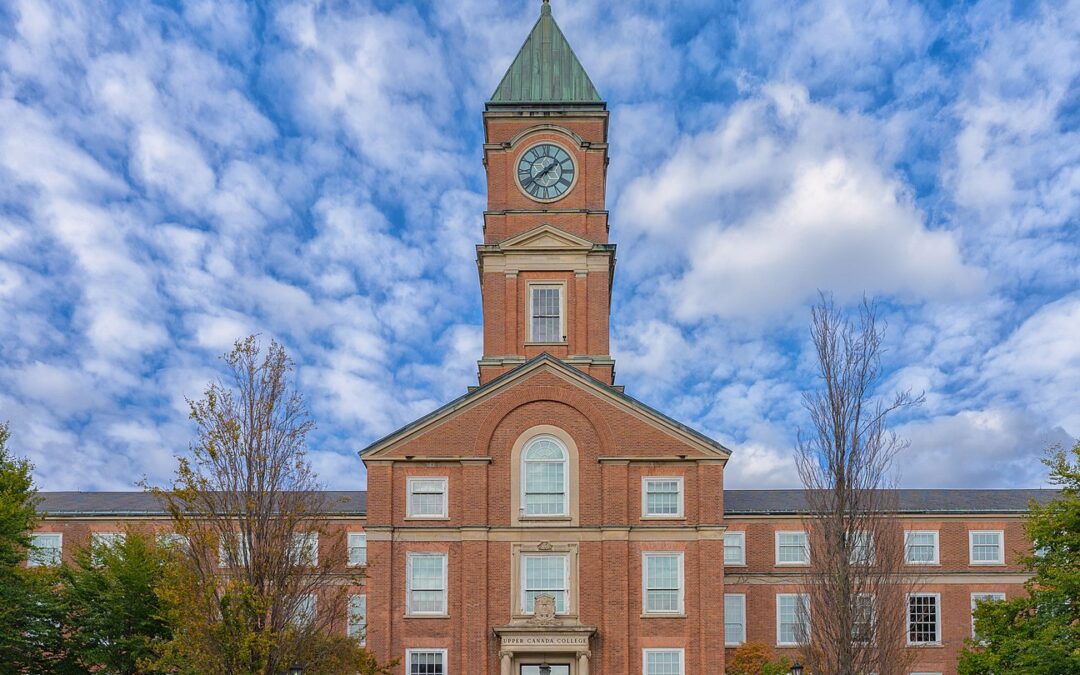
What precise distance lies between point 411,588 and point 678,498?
35.9 feet

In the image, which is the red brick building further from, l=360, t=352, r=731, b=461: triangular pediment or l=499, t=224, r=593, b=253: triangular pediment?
l=499, t=224, r=593, b=253: triangular pediment

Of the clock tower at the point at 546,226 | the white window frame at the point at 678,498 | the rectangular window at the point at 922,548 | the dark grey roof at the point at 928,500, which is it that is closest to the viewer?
the white window frame at the point at 678,498

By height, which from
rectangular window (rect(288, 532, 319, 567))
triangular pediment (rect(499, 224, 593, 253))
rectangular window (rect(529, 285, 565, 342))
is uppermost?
triangular pediment (rect(499, 224, 593, 253))

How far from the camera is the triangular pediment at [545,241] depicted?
53.3 metres

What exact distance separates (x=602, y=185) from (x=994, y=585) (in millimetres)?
29586

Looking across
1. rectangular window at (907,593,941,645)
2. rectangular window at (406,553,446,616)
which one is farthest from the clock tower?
rectangular window at (907,593,941,645)

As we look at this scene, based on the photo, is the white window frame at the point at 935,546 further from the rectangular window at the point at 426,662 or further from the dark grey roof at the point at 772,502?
the rectangular window at the point at 426,662

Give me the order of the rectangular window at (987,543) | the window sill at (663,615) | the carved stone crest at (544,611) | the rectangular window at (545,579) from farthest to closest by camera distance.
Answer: the rectangular window at (987,543) < the rectangular window at (545,579) < the window sill at (663,615) < the carved stone crest at (544,611)

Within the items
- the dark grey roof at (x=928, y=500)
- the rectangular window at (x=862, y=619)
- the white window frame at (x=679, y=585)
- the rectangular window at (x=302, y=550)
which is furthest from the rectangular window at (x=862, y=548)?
the dark grey roof at (x=928, y=500)

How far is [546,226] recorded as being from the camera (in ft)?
175

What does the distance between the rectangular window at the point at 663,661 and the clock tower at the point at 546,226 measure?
1281 centimetres

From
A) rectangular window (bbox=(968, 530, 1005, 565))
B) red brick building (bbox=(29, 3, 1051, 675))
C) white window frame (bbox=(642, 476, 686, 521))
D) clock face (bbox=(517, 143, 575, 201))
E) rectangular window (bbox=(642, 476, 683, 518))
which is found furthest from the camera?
rectangular window (bbox=(968, 530, 1005, 565))

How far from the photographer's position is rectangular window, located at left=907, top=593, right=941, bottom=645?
60.7 meters

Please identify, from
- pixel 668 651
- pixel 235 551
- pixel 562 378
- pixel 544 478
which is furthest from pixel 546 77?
pixel 235 551
